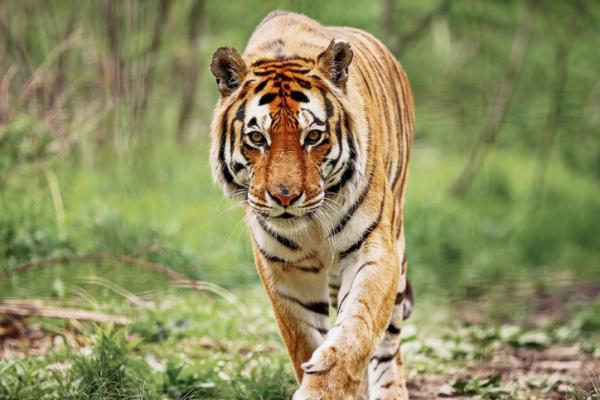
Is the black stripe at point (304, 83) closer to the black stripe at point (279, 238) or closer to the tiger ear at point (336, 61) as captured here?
the tiger ear at point (336, 61)

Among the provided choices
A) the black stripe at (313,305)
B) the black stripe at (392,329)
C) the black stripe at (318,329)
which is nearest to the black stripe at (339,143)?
the black stripe at (313,305)

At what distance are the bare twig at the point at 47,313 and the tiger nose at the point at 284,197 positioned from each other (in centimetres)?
201

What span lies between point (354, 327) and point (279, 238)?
0.61m

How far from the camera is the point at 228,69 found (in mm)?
4066

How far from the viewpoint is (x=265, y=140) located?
12.6 ft

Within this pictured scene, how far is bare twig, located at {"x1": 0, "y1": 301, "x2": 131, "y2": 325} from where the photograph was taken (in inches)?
210

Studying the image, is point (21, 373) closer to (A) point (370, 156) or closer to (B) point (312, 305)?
(B) point (312, 305)

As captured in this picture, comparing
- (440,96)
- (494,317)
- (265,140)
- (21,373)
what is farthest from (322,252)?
(440,96)

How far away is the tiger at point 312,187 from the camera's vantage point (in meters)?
3.71

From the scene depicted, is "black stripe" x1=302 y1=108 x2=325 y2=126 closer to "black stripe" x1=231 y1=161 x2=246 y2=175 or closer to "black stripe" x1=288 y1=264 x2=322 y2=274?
"black stripe" x1=231 y1=161 x2=246 y2=175

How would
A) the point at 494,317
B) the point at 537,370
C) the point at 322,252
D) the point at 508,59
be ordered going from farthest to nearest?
1. the point at 508,59
2. the point at 494,317
3. the point at 537,370
4. the point at 322,252

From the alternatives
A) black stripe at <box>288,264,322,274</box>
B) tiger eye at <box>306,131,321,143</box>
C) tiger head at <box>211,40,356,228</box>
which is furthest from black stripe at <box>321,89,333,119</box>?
black stripe at <box>288,264,322,274</box>

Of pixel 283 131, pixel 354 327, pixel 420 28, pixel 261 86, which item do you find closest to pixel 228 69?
pixel 261 86

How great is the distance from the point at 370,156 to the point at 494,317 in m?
3.67
